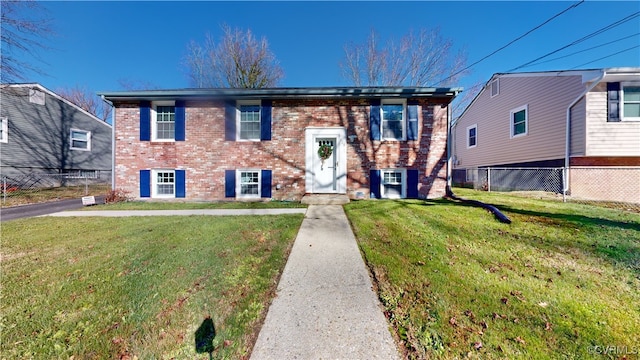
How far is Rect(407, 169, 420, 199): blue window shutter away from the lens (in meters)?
8.60

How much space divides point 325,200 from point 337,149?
214 centimetres

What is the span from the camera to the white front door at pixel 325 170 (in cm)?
871

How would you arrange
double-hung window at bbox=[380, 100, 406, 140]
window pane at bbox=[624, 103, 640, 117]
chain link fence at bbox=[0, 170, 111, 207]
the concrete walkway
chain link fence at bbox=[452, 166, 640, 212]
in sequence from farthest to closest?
chain link fence at bbox=[0, 170, 111, 207], window pane at bbox=[624, 103, 640, 117], double-hung window at bbox=[380, 100, 406, 140], chain link fence at bbox=[452, 166, 640, 212], the concrete walkway

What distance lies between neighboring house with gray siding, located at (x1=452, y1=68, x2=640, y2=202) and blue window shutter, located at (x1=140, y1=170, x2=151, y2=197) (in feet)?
53.3

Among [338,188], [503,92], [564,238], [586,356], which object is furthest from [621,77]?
[586,356]

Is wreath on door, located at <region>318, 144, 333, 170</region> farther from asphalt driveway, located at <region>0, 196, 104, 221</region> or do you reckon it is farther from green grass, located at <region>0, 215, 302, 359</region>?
asphalt driveway, located at <region>0, 196, 104, 221</region>

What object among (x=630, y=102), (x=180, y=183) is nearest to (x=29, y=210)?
(x=180, y=183)

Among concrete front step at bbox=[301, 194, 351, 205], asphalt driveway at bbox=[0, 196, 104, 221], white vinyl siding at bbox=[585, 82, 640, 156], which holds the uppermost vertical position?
white vinyl siding at bbox=[585, 82, 640, 156]

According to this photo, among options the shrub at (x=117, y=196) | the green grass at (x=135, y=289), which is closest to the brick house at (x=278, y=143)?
the shrub at (x=117, y=196)

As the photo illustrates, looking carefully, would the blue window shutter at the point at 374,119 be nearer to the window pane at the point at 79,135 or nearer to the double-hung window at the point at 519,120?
the double-hung window at the point at 519,120

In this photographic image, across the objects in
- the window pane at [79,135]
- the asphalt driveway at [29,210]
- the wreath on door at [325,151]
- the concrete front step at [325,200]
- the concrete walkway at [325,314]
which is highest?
the window pane at [79,135]

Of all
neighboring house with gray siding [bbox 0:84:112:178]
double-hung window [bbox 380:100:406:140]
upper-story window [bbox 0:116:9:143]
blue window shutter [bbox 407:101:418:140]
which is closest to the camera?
blue window shutter [bbox 407:101:418:140]

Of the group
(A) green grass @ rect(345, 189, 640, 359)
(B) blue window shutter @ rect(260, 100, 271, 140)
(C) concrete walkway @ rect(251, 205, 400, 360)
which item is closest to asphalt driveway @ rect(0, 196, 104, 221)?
(B) blue window shutter @ rect(260, 100, 271, 140)

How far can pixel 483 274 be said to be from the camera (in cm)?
298
